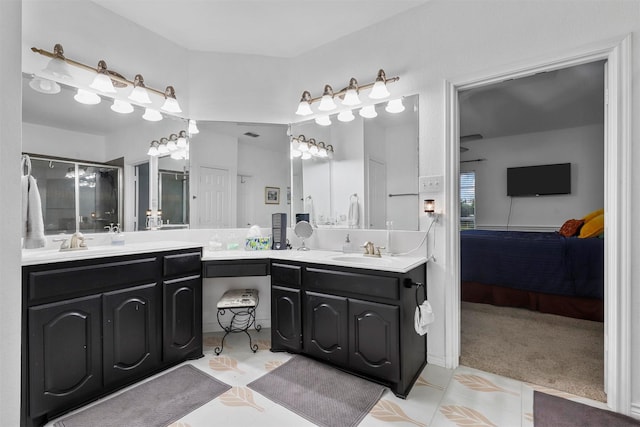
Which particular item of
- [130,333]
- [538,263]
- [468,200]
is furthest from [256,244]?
[468,200]

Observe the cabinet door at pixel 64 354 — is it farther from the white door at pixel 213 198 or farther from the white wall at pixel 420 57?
the white wall at pixel 420 57

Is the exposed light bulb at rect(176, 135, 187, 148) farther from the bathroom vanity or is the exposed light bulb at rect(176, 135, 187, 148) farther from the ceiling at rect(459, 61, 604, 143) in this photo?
the ceiling at rect(459, 61, 604, 143)

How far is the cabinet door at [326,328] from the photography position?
2.04 meters

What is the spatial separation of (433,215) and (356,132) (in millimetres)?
1023

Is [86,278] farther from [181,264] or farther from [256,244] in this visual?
[256,244]

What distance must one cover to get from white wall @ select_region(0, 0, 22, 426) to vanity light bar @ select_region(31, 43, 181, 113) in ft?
4.89

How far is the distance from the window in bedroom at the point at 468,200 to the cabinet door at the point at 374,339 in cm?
479

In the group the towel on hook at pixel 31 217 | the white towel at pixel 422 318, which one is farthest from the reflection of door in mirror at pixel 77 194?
the white towel at pixel 422 318

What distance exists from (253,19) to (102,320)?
A: 253 centimetres

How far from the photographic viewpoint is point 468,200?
6008 mm

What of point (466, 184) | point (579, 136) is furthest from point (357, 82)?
point (579, 136)

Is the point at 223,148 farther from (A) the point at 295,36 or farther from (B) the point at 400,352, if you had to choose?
(B) the point at 400,352

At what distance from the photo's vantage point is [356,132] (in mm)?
2680

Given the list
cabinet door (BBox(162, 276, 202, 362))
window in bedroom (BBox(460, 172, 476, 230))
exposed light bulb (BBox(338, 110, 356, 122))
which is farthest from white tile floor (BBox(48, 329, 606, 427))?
window in bedroom (BBox(460, 172, 476, 230))
